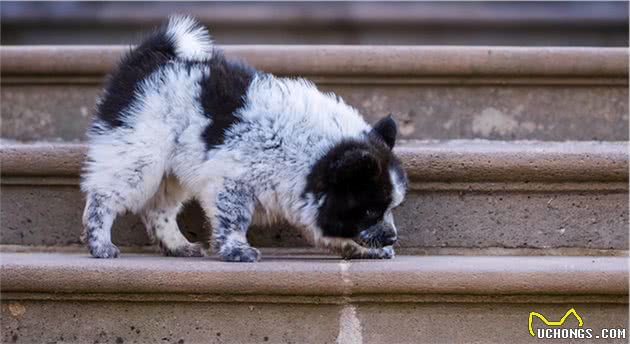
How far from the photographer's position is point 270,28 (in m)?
6.39

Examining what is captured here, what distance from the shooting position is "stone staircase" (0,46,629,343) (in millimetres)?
2760

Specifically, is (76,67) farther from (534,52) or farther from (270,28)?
(270,28)

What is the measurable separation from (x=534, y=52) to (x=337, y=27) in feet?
8.79

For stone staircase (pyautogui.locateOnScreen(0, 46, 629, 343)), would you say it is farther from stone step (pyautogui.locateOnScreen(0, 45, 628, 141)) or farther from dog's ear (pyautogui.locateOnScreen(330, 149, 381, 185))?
dog's ear (pyautogui.locateOnScreen(330, 149, 381, 185))

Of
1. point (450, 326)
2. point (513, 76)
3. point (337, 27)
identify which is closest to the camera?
point (450, 326)

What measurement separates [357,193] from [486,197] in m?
0.61

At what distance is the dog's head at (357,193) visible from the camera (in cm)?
297

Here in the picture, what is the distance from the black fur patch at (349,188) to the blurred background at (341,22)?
338 centimetres

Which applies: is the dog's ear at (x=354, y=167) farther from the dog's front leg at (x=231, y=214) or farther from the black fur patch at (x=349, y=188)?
the dog's front leg at (x=231, y=214)

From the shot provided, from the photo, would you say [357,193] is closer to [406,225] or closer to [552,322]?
[406,225]

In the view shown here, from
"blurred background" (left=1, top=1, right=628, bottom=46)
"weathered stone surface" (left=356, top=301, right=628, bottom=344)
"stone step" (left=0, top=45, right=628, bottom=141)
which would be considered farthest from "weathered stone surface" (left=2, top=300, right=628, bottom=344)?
"blurred background" (left=1, top=1, right=628, bottom=46)

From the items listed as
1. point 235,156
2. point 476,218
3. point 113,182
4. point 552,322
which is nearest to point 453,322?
point 552,322

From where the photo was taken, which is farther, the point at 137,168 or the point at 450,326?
the point at 137,168

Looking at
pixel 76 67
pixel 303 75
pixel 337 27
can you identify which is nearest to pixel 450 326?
pixel 303 75
